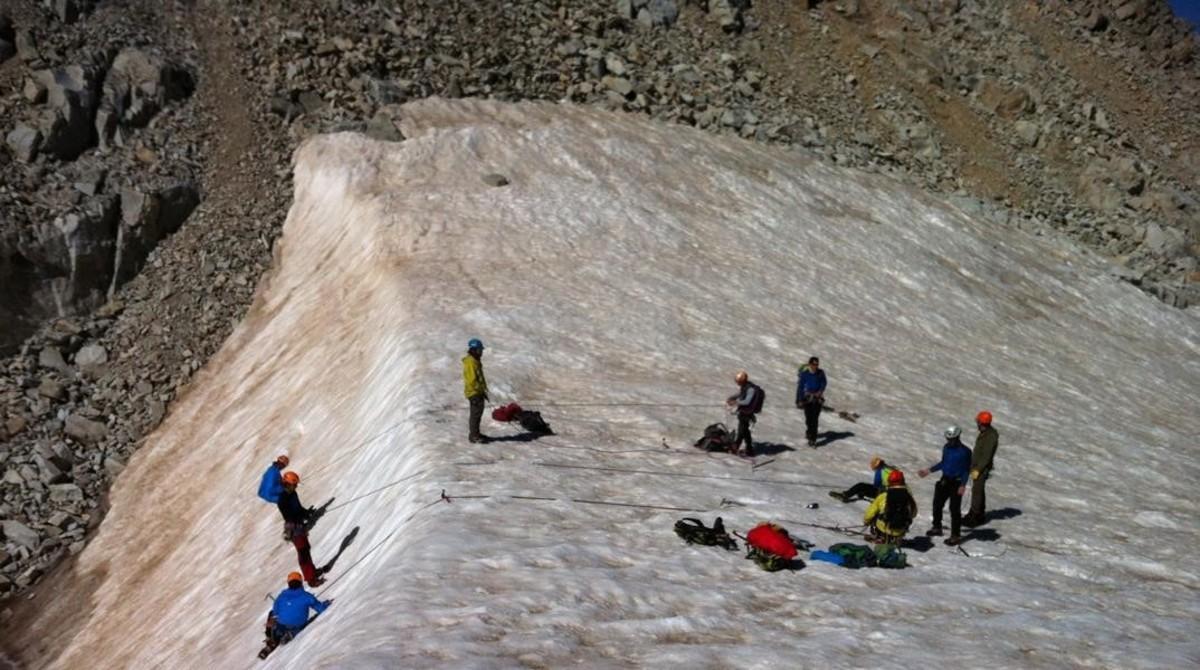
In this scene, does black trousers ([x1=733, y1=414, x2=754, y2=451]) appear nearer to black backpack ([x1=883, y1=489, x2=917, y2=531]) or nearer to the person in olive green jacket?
the person in olive green jacket

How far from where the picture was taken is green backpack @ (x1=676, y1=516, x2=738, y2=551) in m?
15.3

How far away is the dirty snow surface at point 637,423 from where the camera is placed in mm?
13008

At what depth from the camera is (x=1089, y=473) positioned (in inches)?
937

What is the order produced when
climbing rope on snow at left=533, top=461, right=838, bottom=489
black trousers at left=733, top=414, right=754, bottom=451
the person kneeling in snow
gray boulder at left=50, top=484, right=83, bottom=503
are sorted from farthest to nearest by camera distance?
gray boulder at left=50, top=484, right=83, bottom=503
black trousers at left=733, top=414, right=754, bottom=451
the person kneeling in snow
climbing rope on snow at left=533, top=461, right=838, bottom=489

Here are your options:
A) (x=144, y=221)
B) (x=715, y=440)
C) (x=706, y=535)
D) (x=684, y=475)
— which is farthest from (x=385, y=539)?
(x=144, y=221)

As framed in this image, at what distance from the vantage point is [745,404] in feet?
64.7

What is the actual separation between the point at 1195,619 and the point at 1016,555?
293cm

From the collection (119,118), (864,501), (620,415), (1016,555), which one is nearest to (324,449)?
(620,415)

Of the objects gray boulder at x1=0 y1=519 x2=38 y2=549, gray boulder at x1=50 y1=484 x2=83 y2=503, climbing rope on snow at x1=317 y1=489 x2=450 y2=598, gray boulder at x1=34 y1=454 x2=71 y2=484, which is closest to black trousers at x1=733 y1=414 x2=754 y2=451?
climbing rope on snow at x1=317 y1=489 x2=450 y2=598

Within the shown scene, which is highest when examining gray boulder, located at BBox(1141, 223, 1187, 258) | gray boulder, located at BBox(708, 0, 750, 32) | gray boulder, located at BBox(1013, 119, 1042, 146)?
gray boulder, located at BBox(708, 0, 750, 32)

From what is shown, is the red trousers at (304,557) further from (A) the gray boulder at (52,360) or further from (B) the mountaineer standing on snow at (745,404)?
(A) the gray boulder at (52,360)

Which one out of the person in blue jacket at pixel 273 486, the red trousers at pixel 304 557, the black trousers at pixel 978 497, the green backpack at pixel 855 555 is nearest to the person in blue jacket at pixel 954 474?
the black trousers at pixel 978 497

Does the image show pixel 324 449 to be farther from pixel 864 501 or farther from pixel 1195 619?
pixel 1195 619

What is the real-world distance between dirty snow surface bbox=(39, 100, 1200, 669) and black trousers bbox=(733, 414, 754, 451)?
1.28 ft
